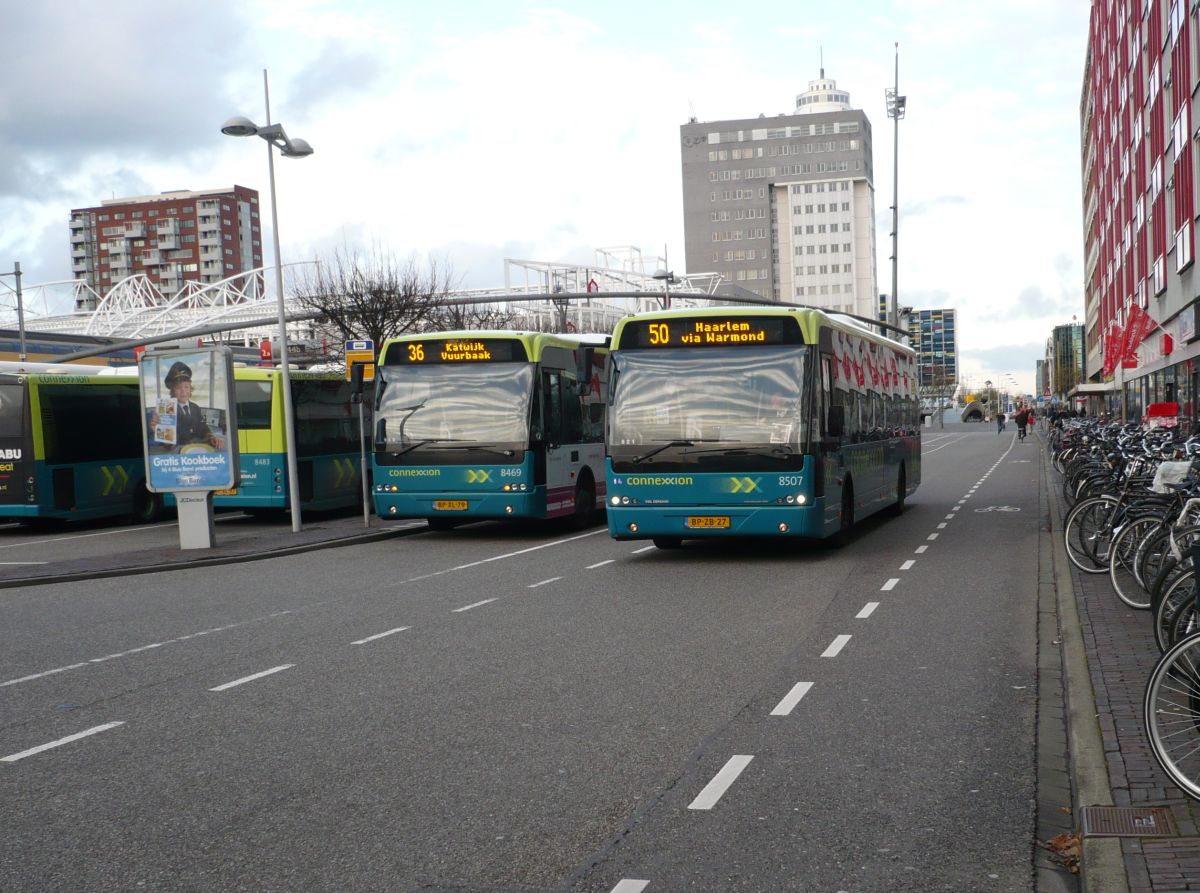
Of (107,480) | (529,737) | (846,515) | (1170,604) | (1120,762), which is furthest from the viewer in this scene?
(107,480)

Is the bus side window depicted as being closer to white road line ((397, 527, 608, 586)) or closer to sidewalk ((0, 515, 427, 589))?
white road line ((397, 527, 608, 586))

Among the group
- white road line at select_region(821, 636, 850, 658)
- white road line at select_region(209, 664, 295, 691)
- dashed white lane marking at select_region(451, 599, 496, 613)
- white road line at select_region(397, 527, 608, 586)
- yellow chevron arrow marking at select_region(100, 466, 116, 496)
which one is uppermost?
yellow chevron arrow marking at select_region(100, 466, 116, 496)

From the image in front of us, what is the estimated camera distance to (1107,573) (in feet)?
38.5

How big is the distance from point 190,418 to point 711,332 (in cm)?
768

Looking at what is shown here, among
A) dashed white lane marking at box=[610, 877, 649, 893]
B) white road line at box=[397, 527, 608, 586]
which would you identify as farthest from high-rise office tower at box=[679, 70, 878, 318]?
dashed white lane marking at box=[610, 877, 649, 893]

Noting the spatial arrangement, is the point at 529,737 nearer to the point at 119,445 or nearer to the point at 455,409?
the point at 455,409

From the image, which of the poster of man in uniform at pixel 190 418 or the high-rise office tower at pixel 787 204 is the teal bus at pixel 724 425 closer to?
the poster of man in uniform at pixel 190 418

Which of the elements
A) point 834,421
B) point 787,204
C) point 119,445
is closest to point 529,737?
point 834,421

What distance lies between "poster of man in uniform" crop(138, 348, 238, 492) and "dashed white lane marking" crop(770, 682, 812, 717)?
11.7 m

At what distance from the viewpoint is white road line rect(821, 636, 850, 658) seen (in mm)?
8702

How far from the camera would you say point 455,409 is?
18312mm

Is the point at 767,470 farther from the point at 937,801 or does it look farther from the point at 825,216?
the point at 825,216

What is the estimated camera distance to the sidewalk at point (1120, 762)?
4.17 m

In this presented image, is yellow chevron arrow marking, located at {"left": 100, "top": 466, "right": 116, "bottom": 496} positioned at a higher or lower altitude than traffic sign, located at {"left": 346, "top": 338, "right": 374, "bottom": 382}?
lower
